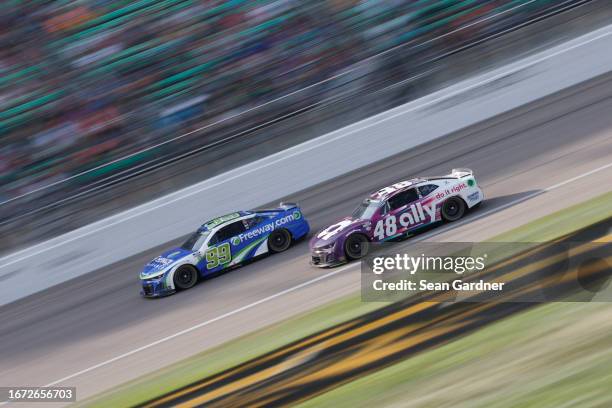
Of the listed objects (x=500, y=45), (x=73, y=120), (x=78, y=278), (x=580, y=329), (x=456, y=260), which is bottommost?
(x=580, y=329)

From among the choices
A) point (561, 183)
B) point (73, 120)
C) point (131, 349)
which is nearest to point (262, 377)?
point (131, 349)

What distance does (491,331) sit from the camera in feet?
26.6

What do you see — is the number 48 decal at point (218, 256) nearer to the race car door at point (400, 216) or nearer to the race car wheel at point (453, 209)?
the race car door at point (400, 216)

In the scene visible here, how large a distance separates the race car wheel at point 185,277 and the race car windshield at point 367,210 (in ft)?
11.1

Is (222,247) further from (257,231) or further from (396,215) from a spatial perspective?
(396,215)

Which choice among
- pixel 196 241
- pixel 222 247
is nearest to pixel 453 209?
pixel 222 247

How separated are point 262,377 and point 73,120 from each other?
13334mm

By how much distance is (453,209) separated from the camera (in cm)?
1453

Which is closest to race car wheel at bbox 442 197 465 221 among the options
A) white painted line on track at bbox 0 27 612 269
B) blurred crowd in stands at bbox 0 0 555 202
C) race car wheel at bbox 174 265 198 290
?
race car wheel at bbox 174 265 198 290

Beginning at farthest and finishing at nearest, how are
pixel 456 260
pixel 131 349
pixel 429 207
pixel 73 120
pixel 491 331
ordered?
1. pixel 73 120
2. pixel 429 207
3. pixel 131 349
4. pixel 456 260
5. pixel 491 331

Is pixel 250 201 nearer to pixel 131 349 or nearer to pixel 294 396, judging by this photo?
pixel 131 349

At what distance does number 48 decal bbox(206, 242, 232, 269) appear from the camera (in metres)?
15.5

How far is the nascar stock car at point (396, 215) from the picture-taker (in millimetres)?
13961

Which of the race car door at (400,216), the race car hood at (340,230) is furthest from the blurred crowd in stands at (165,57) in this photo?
the race car door at (400,216)
